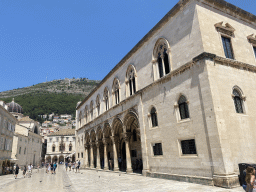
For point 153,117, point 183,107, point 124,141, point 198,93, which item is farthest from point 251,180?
point 124,141

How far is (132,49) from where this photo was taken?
64.5ft

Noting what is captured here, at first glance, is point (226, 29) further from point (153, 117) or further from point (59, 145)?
point (59, 145)

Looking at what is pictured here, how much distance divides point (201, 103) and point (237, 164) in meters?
3.76

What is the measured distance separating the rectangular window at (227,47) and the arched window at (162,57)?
3991 millimetres

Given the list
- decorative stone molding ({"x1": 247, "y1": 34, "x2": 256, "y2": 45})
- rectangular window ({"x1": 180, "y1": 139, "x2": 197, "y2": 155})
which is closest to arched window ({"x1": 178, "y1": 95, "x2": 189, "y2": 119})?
rectangular window ({"x1": 180, "y1": 139, "x2": 197, "y2": 155})

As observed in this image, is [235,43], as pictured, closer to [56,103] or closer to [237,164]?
[237,164]

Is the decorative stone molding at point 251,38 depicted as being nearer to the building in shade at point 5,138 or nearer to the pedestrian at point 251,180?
the pedestrian at point 251,180

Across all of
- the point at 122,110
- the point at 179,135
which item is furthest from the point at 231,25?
the point at 122,110

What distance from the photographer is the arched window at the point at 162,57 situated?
15.0 metres

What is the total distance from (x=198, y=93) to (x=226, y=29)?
5548mm

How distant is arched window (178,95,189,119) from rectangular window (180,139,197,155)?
5.36ft

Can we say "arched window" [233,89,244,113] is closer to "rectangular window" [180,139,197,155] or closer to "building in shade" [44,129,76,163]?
"rectangular window" [180,139,197,155]

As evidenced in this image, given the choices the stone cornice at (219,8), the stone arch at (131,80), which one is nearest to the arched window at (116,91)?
the stone arch at (131,80)

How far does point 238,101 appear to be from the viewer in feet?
39.3
